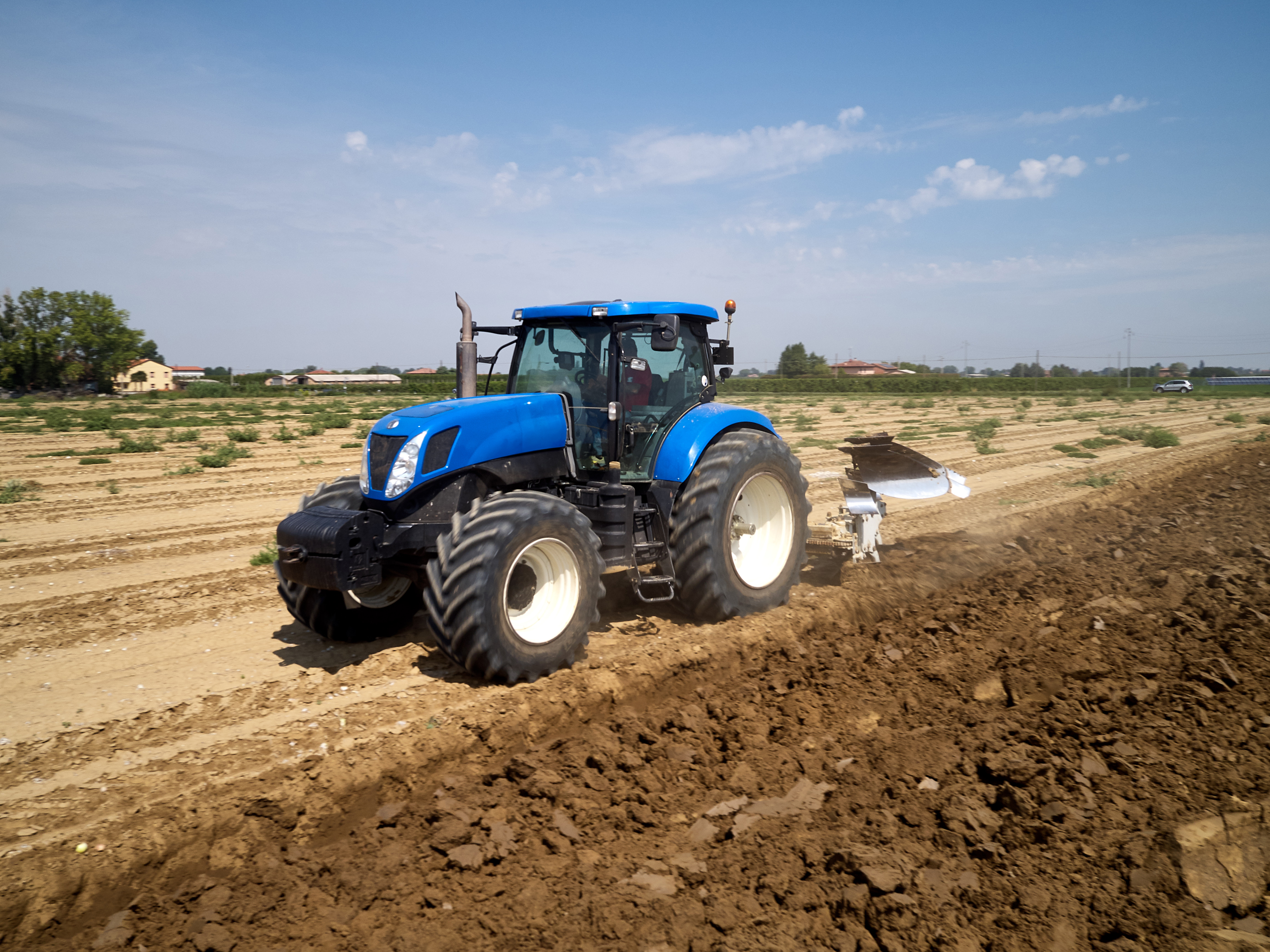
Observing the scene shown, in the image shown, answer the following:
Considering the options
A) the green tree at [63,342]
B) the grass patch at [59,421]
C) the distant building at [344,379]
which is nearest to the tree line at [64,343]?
the green tree at [63,342]

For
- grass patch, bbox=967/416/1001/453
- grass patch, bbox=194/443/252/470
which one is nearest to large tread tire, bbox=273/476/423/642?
grass patch, bbox=194/443/252/470

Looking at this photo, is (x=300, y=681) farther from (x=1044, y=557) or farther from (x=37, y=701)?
(x=1044, y=557)

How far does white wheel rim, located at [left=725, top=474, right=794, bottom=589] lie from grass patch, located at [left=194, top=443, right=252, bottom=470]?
1299 centimetres

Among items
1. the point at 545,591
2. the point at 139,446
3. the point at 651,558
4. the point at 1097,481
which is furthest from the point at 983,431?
the point at 139,446

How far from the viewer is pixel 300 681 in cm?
541

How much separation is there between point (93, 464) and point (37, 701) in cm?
1337

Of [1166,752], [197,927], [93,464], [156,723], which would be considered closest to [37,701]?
[156,723]

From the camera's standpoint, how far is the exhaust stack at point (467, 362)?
6.09 metres

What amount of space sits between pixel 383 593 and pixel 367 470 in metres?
1.00

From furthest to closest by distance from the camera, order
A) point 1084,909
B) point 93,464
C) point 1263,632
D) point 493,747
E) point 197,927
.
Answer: point 93,464 < point 1263,632 < point 493,747 < point 197,927 < point 1084,909

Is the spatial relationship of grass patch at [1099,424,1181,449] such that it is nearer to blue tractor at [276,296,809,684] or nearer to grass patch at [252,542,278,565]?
blue tractor at [276,296,809,684]

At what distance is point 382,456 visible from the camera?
209 inches

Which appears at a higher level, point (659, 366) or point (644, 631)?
point (659, 366)

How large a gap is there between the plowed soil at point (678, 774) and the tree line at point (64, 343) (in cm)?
6782
